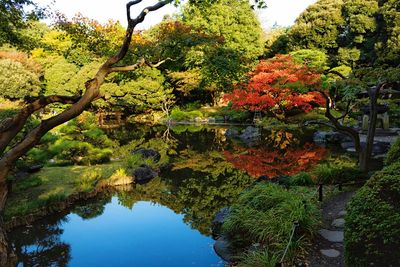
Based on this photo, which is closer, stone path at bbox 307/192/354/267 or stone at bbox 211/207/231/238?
stone path at bbox 307/192/354/267

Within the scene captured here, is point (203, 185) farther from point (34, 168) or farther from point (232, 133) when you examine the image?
point (232, 133)

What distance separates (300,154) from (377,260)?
41.3 feet

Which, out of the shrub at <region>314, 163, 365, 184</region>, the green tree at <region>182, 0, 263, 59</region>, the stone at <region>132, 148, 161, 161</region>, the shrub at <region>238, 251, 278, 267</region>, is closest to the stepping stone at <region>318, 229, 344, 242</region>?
the shrub at <region>238, 251, 278, 267</region>

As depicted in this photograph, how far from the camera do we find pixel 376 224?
292 centimetres

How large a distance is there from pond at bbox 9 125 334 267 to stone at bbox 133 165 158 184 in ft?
0.94

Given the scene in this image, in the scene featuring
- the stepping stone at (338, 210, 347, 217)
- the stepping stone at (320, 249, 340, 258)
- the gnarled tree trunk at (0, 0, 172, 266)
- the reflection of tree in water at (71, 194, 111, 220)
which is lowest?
the reflection of tree in water at (71, 194, 111, 220)

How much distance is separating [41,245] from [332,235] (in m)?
5.93

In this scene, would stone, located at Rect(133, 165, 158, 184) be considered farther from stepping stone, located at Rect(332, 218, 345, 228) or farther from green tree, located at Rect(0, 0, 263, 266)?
green tree, located at Rect(0, 0, 263, 266)

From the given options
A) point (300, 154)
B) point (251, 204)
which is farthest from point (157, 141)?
point (251, 204)

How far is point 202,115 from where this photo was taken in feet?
97.7

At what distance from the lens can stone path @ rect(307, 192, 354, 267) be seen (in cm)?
475

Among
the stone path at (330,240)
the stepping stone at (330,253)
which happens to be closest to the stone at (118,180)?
the stone path at (330,240)

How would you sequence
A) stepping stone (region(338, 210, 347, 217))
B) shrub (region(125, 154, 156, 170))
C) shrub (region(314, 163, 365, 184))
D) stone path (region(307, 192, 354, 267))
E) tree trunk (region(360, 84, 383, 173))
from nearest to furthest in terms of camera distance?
stone path (region(307, 192, 354, 267))
stepping stone (region(338, 210, 347, 217))
tree trunk (region(360, 84, 383, 173))
shrub (region(314, 163, 365, 184))
shrub (region(125, 154, 156, 170))

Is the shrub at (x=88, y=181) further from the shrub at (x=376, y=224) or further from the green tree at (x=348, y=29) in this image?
the green tree at (x=348, y=29)
